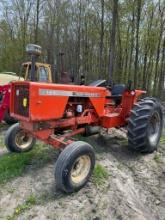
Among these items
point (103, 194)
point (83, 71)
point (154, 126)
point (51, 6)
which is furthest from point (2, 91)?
point (83, 71)

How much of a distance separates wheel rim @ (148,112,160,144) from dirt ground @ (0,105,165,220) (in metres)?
0.79

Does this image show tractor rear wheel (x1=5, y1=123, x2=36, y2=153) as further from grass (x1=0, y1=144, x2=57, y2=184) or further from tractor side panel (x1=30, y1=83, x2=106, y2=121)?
tractor side panel (x1=30, y1=83, x2=106, y2=121)

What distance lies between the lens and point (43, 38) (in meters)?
25.5

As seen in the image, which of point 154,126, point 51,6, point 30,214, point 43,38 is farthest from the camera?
point 43,38

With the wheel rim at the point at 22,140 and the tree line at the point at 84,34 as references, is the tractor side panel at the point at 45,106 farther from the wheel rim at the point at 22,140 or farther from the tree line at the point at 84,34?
the tree line at the point at 84,34

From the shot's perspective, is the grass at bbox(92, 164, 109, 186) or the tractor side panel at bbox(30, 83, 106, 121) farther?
the grass at bbox(92, 164, 109, 186)

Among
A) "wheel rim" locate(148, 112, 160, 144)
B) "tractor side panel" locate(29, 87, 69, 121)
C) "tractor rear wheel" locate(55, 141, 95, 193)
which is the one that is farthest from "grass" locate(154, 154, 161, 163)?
"tractor side panel" locate(29, 87, 69, 121)

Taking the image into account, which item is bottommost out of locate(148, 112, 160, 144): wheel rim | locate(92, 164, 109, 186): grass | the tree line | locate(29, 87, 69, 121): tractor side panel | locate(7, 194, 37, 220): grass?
locate(7, 194, 37, 220): grass

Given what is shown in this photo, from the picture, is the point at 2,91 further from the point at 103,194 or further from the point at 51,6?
the point at 51,6

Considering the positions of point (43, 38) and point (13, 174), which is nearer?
point (13, 174)

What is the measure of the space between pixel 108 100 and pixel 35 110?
2707mm

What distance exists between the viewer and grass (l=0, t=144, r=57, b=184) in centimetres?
472

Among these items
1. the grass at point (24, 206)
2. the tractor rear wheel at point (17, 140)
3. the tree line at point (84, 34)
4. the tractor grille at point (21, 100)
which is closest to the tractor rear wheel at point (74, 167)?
the grass at point (24, 206)

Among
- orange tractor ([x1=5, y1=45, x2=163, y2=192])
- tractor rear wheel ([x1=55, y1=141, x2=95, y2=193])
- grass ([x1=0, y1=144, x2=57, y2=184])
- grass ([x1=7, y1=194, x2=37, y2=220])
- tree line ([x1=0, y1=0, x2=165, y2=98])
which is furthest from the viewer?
tree line ([x1=0, y1=0, x2=165, y2=98])
